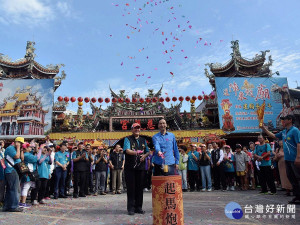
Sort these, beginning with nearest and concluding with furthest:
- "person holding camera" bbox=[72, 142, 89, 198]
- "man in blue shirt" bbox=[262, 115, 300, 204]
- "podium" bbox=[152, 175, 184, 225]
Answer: "podium" bbox=[152, 175, 184, 225]
"man in blue shirt" bbox=[262, 115, 300, 204]
"person holding camera" bbox=[72, 142, 89, 198]

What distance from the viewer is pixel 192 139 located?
17688mm

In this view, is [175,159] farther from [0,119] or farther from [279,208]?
[0,119]

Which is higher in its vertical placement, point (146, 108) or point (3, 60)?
point (3, 60)

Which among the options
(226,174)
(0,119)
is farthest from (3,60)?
(226,174)

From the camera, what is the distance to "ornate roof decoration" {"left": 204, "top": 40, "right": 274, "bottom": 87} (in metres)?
22.8

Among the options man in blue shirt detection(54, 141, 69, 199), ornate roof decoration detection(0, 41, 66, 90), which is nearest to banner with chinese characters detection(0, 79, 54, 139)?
ornate roof decoration detection(0, 41, 66, 90)

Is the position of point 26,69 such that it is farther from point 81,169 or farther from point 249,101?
point 249,101

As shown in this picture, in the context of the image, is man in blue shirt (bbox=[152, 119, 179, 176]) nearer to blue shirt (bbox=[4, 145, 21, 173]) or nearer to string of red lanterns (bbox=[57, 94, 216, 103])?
blue shirt (bbox=[4, 145, 21, 173])

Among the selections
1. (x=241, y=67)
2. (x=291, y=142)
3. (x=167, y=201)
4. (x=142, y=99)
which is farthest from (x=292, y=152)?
(x=241, y=67)

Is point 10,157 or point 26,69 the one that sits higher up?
point 26,69

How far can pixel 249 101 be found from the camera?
66.3ft

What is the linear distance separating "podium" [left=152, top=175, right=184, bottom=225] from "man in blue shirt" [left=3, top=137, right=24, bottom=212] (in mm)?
3114

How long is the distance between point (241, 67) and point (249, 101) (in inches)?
196

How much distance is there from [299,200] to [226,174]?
12.1 feet
